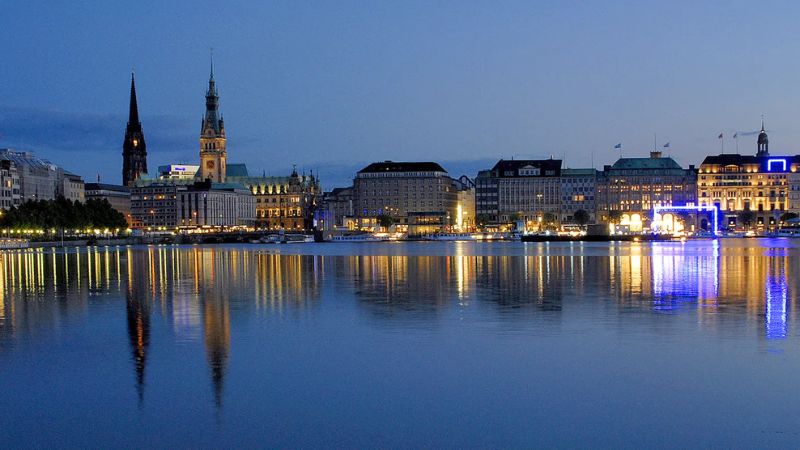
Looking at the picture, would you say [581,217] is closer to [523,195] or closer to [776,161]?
[523,195]

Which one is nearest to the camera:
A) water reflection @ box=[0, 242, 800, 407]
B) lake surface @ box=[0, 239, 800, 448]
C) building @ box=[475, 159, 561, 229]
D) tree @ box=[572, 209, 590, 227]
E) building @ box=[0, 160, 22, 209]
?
lake surface @ box=[0, 239, 800, 448]

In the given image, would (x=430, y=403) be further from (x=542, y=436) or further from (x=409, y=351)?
(x=409, y=351)

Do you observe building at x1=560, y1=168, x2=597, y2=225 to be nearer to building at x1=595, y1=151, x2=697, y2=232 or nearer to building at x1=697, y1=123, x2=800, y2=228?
building at x1=595, y1=151, x2=697, y2=232

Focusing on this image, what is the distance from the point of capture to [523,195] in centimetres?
19575

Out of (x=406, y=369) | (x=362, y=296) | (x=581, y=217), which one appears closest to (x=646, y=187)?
(x=581, y=217)

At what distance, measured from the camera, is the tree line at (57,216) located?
403ft

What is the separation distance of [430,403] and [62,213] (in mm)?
123862

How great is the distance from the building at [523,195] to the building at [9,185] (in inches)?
3490

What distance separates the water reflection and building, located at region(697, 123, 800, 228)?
146 m

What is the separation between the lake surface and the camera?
13.5m

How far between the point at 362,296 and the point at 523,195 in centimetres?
16471

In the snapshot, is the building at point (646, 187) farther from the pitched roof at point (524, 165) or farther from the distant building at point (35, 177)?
the distant building at point (35, 177)

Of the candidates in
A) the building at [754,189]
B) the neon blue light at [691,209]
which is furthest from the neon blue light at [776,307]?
the building at [754,189]

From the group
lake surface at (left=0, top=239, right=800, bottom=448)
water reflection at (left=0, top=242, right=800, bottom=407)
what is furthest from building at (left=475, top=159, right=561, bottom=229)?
lake surface at (left=0, top=239, right=800, bottom=448)
